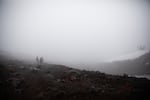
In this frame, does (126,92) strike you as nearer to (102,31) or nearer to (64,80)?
(64,80)

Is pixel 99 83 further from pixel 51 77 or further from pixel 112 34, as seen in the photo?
pixel 112 34

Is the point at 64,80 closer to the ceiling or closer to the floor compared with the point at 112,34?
closer to the floor

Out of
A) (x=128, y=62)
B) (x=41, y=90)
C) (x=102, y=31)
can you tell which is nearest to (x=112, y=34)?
(x=102, y=31)

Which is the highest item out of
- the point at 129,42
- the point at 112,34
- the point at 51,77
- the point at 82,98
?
the point at 112,34

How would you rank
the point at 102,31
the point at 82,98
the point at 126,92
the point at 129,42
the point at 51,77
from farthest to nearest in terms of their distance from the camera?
the point at 102,31 → the point at 129,42 → the point at 51,77 → the point at 126,92 → the point at 82,98

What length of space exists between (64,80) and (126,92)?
6.00 m

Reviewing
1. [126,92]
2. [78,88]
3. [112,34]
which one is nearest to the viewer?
[126,92]

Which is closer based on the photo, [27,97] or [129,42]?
[27,97]

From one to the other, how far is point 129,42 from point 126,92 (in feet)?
169

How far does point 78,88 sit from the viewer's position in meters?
11.5

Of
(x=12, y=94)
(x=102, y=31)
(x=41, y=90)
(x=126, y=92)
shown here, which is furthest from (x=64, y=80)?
(x=102, y=31)

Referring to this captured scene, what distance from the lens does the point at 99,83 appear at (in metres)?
13.1

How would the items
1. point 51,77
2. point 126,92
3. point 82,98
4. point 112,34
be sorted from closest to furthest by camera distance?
1. point 82,98
2. point 126,92
3. point 51,77
4. point 112,34

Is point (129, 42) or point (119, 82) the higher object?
point (129, 42)
